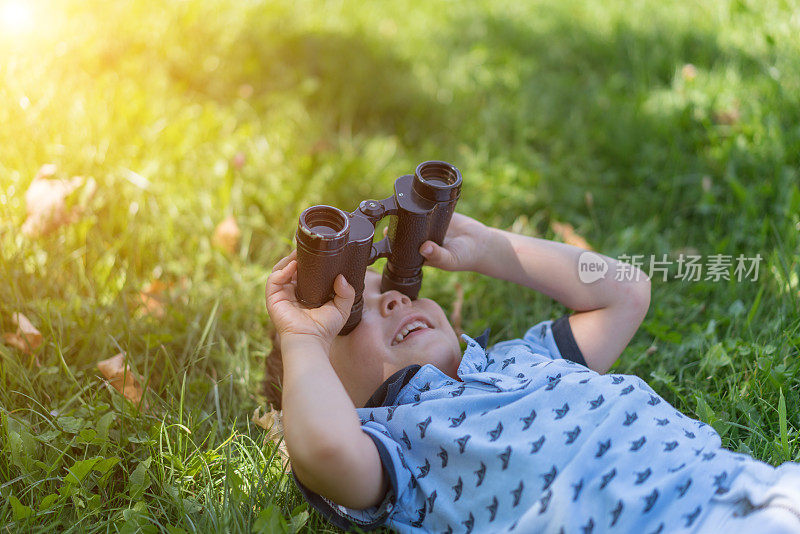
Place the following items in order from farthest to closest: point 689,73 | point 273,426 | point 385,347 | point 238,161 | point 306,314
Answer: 1. point 689,73
2. point 238,161
3. point 273,426
4. point 385,347
5. point 306,314

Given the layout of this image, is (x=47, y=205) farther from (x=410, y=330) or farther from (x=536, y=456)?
(x=536, y=456)

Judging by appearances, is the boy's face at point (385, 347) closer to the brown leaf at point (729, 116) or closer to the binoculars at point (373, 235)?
the binoculars at point (373, 235)

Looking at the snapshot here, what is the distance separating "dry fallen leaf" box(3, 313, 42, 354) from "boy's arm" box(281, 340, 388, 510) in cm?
100

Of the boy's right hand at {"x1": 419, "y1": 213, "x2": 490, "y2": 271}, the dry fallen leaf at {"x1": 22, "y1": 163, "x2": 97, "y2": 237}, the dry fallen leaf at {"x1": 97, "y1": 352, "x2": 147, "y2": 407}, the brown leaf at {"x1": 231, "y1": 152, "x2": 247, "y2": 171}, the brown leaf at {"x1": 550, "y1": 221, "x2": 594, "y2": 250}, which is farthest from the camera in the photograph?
the brown leaf at {"x1": 231, "y1": 152, "x2": 247, "y2": 171}

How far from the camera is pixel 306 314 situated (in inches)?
71.2

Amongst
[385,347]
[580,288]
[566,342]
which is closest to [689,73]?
[580,288]

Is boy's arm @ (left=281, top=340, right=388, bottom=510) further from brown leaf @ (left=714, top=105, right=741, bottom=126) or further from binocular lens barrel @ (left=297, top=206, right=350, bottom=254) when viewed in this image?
brown leaf @ (left=714, top=105, right=741, bottom=126)

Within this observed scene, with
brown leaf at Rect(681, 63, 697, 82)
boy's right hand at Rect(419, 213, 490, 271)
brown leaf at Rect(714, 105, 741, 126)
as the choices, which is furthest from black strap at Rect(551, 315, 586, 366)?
brown leaf at Rect(681, 63, 697, 82)

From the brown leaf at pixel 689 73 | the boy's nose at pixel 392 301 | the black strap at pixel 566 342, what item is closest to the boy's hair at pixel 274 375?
the boy's nose at pixel 392 301

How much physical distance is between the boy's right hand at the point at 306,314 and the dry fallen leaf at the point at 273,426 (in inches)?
14.8

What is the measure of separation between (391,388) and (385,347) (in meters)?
0.13

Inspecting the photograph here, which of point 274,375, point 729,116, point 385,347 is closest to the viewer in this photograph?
point 385,347

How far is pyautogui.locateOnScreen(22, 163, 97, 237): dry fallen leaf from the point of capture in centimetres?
259

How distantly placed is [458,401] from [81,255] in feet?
5.28
